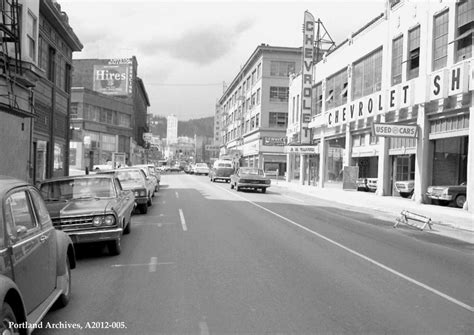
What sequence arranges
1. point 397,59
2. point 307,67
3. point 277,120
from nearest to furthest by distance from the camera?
point 397,59 < point 307,67 < point 277,120

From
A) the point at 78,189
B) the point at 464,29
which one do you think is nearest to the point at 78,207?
the point at 78,189

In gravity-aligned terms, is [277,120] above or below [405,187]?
above

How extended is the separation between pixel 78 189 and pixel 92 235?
1.86 m

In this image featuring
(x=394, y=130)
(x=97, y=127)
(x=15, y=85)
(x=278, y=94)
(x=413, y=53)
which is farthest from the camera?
(x=278, y=94)

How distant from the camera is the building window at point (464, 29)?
1902 cm

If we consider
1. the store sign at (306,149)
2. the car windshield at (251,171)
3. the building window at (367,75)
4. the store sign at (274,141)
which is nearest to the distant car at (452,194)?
the building window at (367,75)

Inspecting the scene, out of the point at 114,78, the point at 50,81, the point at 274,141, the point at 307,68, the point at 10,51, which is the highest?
the point at 114,78

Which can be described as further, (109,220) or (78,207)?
(78,207)

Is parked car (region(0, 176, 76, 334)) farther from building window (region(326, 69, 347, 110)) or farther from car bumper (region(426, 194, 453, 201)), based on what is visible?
building window (region(326, 69, 347, 110))

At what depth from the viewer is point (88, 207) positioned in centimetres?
815

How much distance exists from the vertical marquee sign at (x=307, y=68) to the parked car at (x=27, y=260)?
117 ft

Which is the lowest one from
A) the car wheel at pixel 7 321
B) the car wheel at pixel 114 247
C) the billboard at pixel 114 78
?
the car wheel at pixel 114 247

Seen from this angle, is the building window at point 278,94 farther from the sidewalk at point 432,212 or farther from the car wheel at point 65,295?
the car wheel at point 65,295

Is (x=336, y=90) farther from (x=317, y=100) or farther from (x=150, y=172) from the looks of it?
(x=150, y=172)
